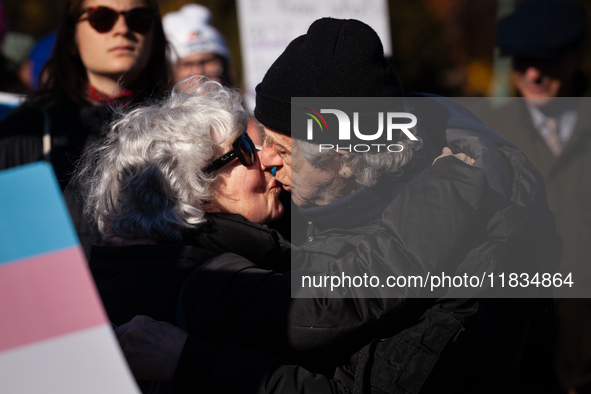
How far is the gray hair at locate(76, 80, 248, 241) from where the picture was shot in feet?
6.60

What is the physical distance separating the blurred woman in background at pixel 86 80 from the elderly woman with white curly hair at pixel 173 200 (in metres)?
0.56

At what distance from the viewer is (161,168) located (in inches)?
80.5

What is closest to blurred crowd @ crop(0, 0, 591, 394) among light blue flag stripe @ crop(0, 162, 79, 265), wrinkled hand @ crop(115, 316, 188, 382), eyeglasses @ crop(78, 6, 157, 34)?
eyeglasses @ crop(78, 6, 157, 34)

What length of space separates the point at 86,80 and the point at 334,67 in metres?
1.72

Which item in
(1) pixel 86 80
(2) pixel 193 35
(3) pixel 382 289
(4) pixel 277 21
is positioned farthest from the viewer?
(4) pixel 277 21

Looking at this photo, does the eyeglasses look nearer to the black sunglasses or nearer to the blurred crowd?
the blurred crowd

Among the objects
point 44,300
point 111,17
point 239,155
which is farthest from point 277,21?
point 44,300

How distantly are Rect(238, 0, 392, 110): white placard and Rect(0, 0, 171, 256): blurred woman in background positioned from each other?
63.4 inches

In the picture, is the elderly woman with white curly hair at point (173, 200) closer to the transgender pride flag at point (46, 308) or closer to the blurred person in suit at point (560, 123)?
the transgender pride flag at point (46, 308)

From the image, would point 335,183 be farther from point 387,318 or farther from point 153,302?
point 153,302

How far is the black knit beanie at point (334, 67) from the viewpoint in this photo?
72.9 inches

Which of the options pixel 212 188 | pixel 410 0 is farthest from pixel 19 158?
pixel 410 0

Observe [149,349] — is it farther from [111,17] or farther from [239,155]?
[111,17]

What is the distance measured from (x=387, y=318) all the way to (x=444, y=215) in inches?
13.1
